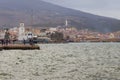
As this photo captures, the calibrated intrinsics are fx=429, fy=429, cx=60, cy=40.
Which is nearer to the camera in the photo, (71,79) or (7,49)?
(71,79)

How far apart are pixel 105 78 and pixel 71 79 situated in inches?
102

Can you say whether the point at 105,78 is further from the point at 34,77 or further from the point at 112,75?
the point at 34,77

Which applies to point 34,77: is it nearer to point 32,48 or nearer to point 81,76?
point 81,76

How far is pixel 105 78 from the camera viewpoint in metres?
31.6

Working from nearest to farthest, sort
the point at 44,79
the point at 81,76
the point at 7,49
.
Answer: the point at 44,79 → the point at 81,76 → the point at 7,49

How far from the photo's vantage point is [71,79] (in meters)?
31.1

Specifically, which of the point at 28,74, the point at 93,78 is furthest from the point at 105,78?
the point at 28,74

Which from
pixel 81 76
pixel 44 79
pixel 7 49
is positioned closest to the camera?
pixel 44 79

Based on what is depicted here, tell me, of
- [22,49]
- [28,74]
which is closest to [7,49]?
[22,49]

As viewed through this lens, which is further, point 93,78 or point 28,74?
point 28,74

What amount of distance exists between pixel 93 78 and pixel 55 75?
138 inches

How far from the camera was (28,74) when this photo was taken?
34.0m

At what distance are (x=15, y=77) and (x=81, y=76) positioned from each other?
16.9 ft

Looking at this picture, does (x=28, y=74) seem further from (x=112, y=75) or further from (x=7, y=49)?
(x=7, y=49)
